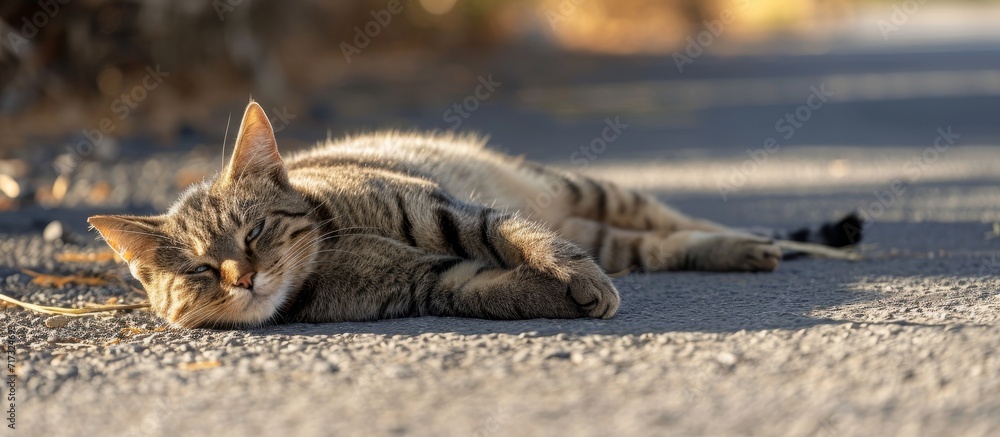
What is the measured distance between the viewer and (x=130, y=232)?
130 inches

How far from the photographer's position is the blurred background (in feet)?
21.4

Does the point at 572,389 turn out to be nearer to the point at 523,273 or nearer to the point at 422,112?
the point at 523,273

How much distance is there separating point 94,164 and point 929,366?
652 centimetres

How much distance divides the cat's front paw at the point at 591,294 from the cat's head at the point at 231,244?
88 centimetres

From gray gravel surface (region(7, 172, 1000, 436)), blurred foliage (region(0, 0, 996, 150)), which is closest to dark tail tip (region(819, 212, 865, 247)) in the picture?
gray gravel surface (region(7, 172, 1000, 436))

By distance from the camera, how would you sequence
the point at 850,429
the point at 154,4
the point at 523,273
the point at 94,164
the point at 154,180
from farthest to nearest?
the point at 154,4, the point at 94,164, the point at 154,180, the point at 523,273, the point at 850,429

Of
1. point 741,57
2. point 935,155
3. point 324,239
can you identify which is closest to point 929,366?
point 324,239

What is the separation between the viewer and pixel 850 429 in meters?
2.11
